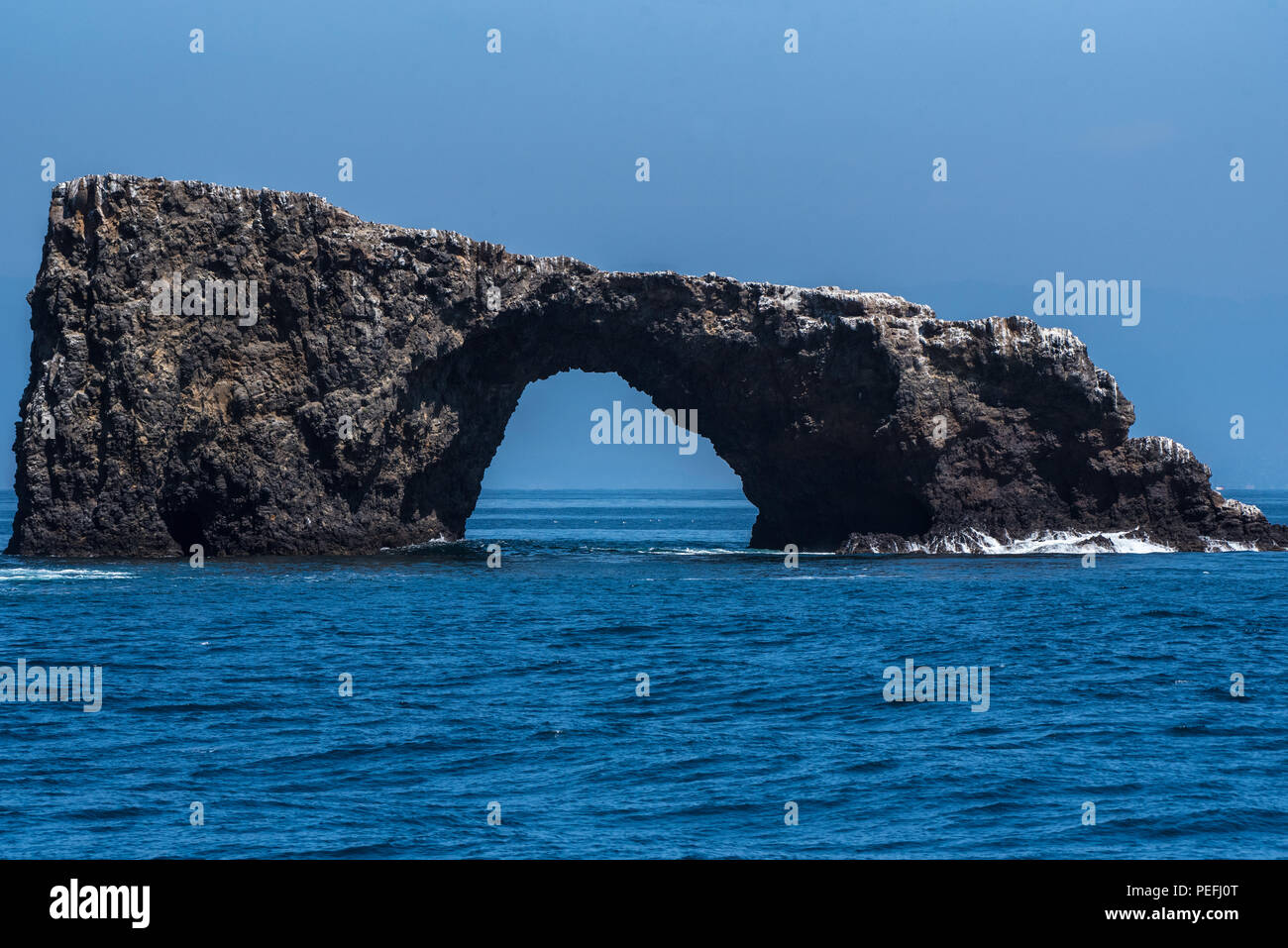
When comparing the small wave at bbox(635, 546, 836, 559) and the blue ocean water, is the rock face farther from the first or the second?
the blue ocean water

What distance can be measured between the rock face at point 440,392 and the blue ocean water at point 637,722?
799 centimetres

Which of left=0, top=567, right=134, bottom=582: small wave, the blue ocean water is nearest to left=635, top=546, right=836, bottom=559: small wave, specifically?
the blue ocean water


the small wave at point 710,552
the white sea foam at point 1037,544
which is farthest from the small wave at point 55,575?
the white sea foam at point 1037,544

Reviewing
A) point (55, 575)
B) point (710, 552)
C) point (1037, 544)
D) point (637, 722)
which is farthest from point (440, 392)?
point (637, 722)

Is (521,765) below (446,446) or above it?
below

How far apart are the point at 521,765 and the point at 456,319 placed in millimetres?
39071

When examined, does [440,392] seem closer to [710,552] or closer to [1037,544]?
[710,552]

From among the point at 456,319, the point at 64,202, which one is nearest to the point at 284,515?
the point at 456,319

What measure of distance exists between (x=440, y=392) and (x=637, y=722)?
37.2 m

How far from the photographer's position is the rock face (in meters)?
53.0

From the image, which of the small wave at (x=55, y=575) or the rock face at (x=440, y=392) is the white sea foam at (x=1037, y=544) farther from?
the small wave at (x=55, y=575)

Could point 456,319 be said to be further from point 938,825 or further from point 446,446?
point 938,825

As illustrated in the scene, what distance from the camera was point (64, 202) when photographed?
53.5 metres

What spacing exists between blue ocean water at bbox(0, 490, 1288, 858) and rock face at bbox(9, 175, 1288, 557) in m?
7.99
